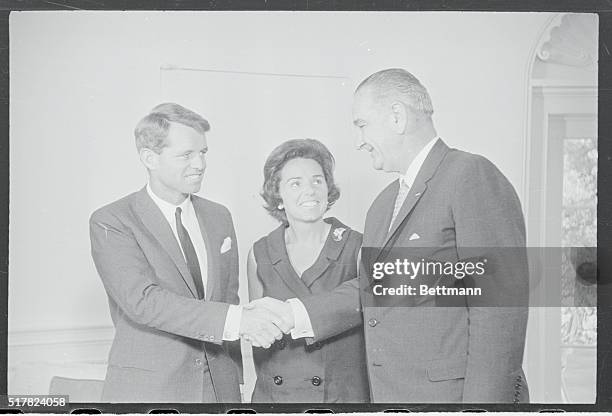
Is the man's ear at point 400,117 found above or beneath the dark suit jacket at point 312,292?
above

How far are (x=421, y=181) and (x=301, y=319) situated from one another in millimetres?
595

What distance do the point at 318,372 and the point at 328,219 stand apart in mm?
503

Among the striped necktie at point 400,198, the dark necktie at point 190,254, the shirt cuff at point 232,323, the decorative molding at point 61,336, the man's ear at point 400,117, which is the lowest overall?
the decorative molding at point 61,336

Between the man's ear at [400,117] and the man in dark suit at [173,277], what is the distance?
0.61 meters

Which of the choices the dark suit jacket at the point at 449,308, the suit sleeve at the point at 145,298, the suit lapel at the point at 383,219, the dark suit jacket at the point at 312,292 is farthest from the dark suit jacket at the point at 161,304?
the suit lapel at the point at 383,219

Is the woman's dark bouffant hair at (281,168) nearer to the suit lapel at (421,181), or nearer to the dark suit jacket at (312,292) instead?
the dark suit jacket at (312,292)

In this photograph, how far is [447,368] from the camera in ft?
9.71

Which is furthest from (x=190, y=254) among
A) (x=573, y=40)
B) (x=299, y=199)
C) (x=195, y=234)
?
(x=573, y=40)

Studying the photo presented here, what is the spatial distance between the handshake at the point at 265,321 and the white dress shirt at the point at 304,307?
0.05 feet

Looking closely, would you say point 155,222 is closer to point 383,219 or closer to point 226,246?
point 226,246

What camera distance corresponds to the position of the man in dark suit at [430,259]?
295cm

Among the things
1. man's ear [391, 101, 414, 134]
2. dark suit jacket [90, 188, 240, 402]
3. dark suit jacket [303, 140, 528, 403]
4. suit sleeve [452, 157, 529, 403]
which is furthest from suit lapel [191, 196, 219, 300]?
suit sleeve [452, 157, 529, 403]

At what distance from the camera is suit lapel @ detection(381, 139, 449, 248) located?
2.96 meters

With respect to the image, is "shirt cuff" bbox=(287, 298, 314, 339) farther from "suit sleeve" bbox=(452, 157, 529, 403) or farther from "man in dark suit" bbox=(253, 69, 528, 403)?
"suit sleeve" bbox=(452, 157, 529, 403)
